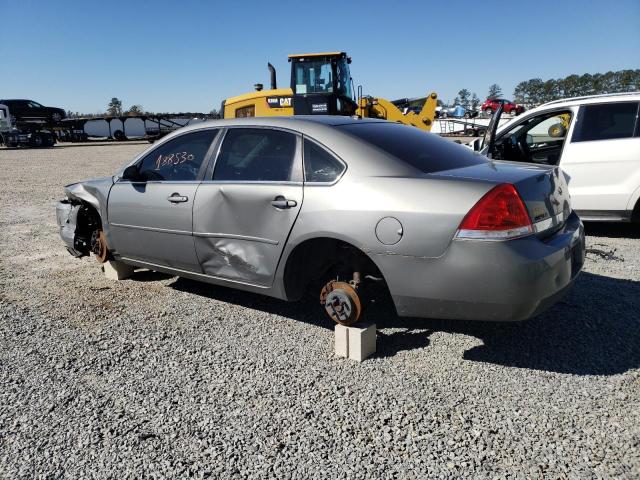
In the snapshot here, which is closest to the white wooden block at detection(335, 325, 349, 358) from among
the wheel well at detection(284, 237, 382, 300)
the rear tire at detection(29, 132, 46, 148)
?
the wheel well at detection(284, 237, 382, 300)

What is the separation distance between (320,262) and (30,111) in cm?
3875

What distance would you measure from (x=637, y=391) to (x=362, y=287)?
65.1 inches

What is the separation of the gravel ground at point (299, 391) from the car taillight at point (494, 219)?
897 millimetres

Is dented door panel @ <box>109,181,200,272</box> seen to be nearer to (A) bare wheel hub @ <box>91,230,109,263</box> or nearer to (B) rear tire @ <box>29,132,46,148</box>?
(A) bare wheel hub @ <box>91,230,109,263</box>

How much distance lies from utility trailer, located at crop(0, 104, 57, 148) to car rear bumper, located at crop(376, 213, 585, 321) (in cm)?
3631

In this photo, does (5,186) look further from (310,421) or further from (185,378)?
(310,421)

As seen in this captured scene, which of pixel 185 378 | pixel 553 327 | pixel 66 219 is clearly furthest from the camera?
pixel 66 219

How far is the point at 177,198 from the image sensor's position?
4.04 meters

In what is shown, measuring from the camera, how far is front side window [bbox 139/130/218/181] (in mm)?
4141

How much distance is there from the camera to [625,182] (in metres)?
6.04

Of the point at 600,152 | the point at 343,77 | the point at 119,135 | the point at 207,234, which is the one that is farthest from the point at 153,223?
the point at 119,135

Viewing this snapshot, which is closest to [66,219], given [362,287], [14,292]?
[14,292]

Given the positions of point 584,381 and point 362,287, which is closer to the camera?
point 584,381

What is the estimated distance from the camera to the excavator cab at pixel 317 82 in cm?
1333
